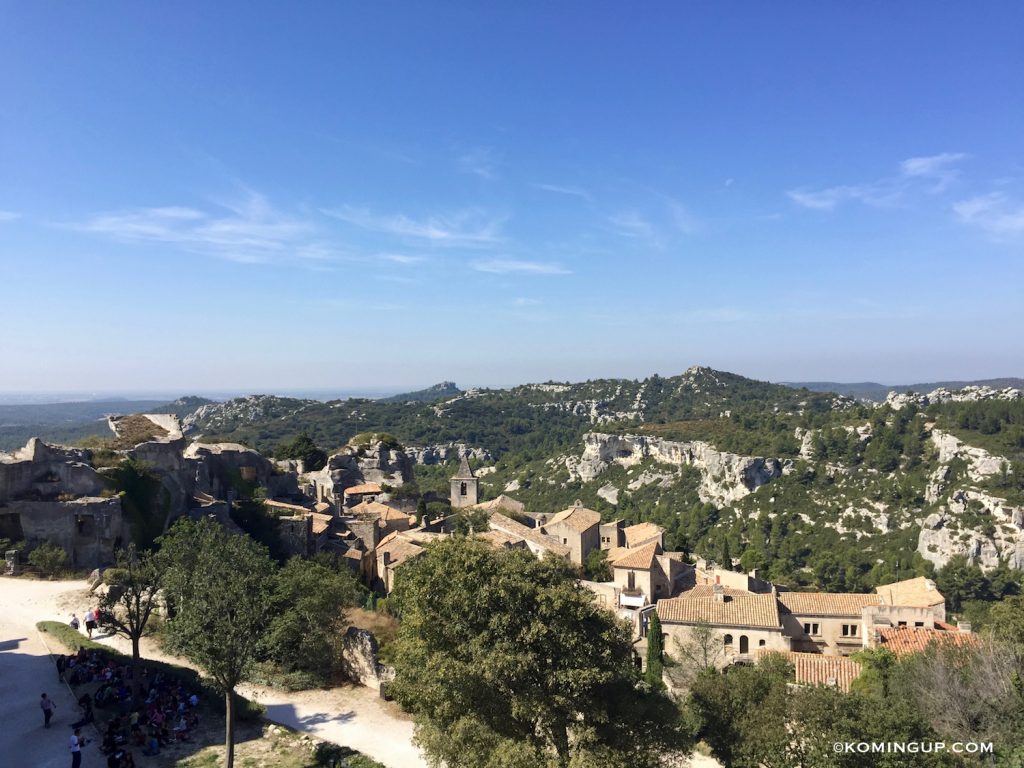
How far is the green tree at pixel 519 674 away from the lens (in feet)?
46.1

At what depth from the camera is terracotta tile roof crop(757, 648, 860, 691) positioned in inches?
979

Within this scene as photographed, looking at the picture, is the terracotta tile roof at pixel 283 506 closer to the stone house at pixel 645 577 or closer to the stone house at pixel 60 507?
the stone house at pixel 60 507

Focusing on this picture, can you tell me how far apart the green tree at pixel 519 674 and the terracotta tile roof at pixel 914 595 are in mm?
25628

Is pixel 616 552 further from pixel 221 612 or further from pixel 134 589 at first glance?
pixel 221 612

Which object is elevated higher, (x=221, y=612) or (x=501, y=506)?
(x=221, y=612)

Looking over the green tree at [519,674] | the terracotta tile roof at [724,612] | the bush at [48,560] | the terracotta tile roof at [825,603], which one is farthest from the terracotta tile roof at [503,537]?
the green tree at [519,674]

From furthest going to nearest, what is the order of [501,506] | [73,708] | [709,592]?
[501,506], [709,592], [73,708]

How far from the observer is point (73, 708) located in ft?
58.7

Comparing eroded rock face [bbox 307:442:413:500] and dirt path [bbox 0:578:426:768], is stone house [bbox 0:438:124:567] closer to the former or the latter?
dirt path [bbox 0:578:426:768]

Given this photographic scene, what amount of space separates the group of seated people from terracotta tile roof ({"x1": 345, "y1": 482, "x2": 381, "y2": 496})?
3539 centimetres

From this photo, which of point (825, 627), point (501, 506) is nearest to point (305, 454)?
point (501, 506)

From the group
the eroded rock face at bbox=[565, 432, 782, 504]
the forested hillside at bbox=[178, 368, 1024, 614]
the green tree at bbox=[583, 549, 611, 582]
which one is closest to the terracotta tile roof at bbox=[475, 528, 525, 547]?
the green tree at bbox=[583, 549, 611, 582]

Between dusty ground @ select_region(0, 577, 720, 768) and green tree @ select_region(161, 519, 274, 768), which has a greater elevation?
green tree @ select_region(161, 519, 274, 768)

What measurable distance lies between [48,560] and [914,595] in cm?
4465
